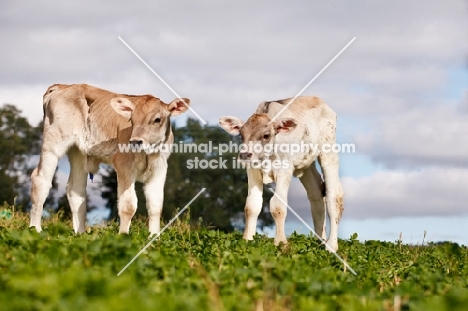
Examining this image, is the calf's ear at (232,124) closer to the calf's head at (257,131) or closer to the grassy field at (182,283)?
the calf's head at (257,131)

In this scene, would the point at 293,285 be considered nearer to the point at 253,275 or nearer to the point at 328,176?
the point at 253,275

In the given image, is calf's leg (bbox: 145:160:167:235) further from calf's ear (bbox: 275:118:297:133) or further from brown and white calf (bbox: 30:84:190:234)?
calf's ear (bbox: 275:118:297:133)

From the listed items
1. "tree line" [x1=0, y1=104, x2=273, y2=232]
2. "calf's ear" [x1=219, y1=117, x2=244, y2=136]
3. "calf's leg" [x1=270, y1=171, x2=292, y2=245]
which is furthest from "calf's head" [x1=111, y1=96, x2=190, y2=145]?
"tree line" [x1=0, y1=104, x2=273, y2=232]

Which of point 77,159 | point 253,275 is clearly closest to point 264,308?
point 253,275

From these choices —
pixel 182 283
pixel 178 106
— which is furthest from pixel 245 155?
pixel 182 283

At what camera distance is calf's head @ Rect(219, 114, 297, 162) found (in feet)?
50.7

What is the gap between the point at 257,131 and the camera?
1569cm

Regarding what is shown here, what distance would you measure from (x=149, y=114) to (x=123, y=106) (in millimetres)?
813

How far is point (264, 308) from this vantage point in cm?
700

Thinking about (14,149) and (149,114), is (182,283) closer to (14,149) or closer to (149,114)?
(149,114)

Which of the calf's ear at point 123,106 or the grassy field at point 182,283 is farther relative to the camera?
the calf's ear at point 123,106

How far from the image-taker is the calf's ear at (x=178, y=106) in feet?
53.0

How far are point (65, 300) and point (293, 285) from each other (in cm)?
249

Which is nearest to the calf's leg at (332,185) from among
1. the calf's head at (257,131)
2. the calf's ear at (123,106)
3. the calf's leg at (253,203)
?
the calf's head at (257,131)
